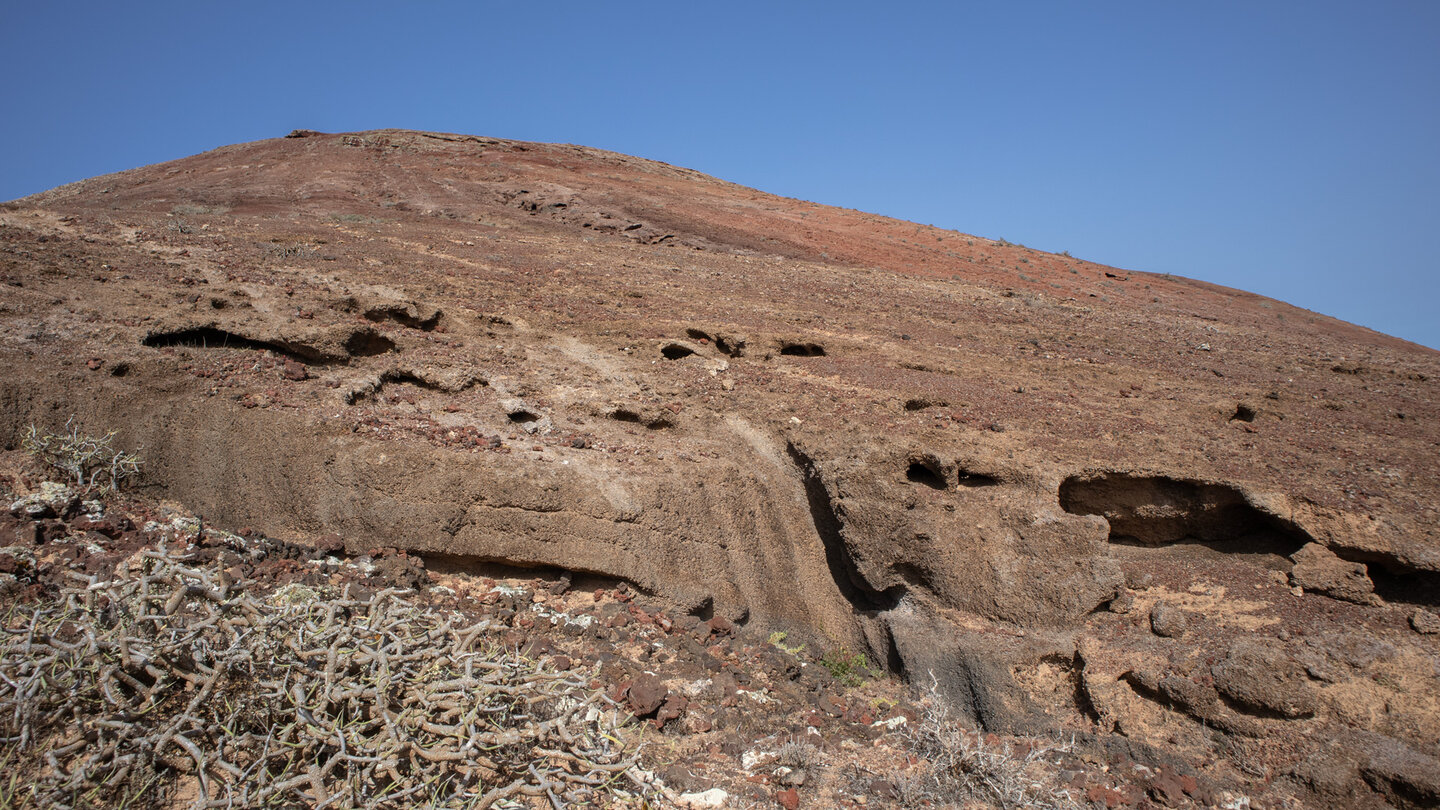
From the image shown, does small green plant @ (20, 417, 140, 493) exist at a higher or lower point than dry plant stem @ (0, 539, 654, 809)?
higher

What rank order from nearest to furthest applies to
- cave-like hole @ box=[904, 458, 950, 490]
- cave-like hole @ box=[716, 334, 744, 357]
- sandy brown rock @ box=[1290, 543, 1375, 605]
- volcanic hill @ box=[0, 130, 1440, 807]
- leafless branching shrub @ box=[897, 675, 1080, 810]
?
leafless branching shrub @ box=[897, 675, 1080, 810], volcanic hill @ box=[0, 130, 1440, 807], sandy brown rock @ box=[1290, 543, 1375, 605], cave-like hole @ box=[904, 458, 950, 490], cave-like hole @ box=[716, 334, 744, 357]

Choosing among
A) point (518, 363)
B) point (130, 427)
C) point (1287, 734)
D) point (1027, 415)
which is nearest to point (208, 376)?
point (130, 427)

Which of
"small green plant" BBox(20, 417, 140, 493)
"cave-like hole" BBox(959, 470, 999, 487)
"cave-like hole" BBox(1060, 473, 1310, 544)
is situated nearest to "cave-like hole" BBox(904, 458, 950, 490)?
"cave-like hole" BBox(959, 470, 999, 487)

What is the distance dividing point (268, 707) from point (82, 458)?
2734mm

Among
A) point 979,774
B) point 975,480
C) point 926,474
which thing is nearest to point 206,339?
point 926,474

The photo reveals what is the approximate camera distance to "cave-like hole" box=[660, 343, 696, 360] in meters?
7.35

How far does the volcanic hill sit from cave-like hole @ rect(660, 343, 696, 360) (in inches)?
2.1

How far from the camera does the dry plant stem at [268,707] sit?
2.51m

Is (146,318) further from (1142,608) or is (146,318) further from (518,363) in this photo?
(1142,608)

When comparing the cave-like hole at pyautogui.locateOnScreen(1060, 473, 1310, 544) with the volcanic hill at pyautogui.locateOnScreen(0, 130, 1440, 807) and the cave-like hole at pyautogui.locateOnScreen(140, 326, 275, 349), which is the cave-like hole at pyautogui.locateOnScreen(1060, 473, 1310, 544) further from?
the cave-like hole at pyautogui.locateOnScreen(140, 326, 275, 349)

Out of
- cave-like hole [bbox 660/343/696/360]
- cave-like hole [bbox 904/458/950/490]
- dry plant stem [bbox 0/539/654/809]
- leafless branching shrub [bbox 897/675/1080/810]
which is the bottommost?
leafless branching shrub [bbox 897/675/1080/810]

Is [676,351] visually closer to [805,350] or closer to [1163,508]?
[805,350]

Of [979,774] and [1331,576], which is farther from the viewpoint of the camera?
[1331,576]

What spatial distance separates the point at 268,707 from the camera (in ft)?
8.87
